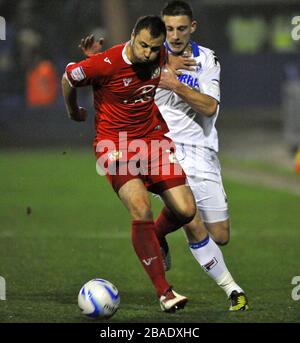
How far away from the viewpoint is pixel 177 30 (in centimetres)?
890

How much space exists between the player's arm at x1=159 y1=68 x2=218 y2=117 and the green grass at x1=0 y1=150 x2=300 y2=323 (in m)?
1.50

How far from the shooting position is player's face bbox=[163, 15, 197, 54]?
29.1 ft

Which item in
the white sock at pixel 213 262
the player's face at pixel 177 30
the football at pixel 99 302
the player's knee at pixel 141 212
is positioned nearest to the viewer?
the football at pixel 99 302

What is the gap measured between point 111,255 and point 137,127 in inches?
138

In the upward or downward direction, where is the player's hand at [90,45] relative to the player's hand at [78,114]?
upward

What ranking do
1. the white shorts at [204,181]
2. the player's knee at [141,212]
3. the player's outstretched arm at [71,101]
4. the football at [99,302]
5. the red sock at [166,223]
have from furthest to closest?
the white shorts at [204,181], the red sock at [166,223], the player's outstretched arm at [71,101], the player's knee at [141,212], the football at [99,302]

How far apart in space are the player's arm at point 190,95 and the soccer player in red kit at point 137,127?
9 centimetres

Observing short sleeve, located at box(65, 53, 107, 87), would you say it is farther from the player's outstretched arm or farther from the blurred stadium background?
the blurred stadium background

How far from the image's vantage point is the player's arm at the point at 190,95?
27.5 feet

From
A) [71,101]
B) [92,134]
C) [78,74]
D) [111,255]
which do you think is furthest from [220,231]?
[92,134]

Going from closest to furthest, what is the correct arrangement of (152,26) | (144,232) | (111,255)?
(152,26) → (144,232) → (111,255)

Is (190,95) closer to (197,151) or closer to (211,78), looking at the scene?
(211,78)

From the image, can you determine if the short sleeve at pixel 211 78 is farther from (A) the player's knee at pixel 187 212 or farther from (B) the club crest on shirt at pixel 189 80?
(A) the player's knee at pixel 187 212

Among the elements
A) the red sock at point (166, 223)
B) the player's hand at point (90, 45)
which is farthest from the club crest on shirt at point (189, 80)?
the red sock at point (166, 223)
